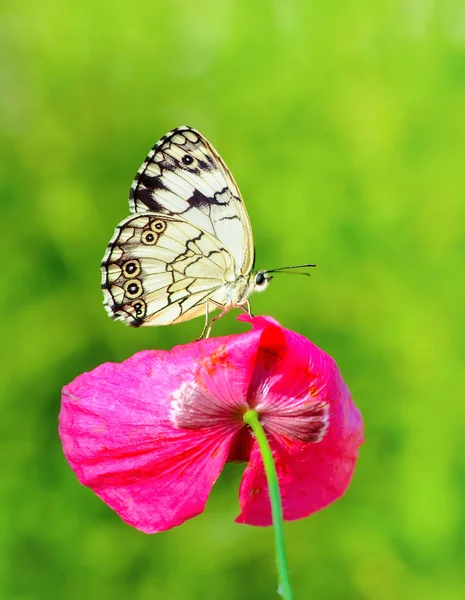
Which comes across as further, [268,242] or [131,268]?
[268,242]

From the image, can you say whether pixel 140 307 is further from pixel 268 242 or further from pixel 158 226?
pixel 268 242

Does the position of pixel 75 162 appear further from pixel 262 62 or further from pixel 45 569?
pixel 45 569

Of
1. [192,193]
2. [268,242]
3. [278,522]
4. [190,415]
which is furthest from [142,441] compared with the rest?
[268,242]

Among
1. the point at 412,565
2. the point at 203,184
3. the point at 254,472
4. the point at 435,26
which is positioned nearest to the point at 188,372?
the point at 254,472

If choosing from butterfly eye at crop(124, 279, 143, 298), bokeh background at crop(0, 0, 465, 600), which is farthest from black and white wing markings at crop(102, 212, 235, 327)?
bokeh background at crop(0, 0, 465, 600)

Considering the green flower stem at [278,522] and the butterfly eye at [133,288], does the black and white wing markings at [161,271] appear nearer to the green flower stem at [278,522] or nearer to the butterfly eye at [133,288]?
the butterfly eye at [133,288]

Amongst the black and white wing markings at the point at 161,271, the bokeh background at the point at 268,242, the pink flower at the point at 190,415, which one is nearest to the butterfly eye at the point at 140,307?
the black and white wing markings at the point at 161,271
